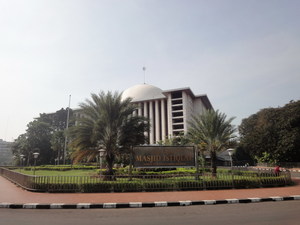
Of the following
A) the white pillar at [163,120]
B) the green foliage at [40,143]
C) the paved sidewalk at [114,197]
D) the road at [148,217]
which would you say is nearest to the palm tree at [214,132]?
the paved sidewalk at [114,197]

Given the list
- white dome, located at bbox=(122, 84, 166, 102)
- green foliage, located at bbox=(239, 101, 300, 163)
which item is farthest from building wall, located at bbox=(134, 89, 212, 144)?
green foliage, located at bbox=(239, 101, 300, 163)

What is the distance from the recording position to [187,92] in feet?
247

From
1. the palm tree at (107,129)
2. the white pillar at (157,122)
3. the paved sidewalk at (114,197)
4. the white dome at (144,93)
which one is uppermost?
the white dome at (144,93)

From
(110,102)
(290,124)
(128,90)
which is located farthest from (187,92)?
(110,102)

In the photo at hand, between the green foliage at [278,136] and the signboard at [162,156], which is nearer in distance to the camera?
the signboard at [162,156]

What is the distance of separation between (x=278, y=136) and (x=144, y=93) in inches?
2103

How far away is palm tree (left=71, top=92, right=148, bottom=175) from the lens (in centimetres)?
1706

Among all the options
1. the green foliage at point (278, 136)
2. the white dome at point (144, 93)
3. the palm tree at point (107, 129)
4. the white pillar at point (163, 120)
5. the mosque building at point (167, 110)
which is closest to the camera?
the palm tree at point (107, 129)

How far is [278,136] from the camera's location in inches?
1490

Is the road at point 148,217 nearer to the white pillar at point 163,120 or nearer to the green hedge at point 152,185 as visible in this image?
the green hedge at point 152,185

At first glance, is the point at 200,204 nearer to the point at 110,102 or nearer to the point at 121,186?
the point at 121,186

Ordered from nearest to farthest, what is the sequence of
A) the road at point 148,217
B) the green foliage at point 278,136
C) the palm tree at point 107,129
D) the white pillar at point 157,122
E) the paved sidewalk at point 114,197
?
the road at point 148,217, the paved sidewalk at point 114,197, the palm tree at point 107,129, the green foliage at point 278,136, the white pillar at point 157,122

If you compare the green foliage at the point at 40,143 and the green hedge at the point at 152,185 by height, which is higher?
the green foliage at the point at 40,143

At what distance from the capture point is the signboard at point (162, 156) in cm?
1605
